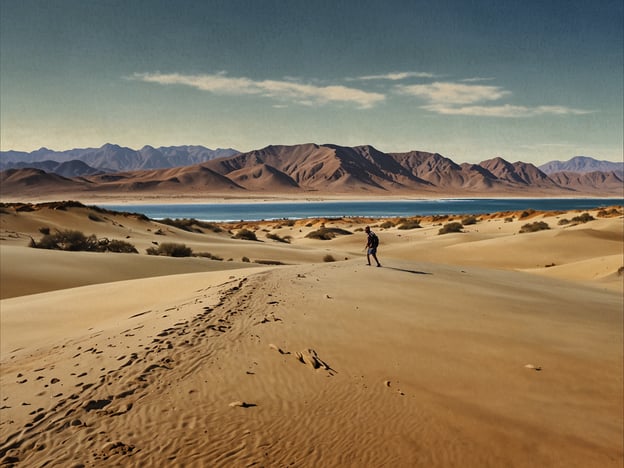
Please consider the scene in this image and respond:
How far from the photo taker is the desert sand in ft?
12.4

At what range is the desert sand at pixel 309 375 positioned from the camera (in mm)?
3785

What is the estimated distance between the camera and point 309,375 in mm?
5113

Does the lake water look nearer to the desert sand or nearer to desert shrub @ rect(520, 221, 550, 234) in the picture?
desert shrub @ rect(520, 221, 550, 234)

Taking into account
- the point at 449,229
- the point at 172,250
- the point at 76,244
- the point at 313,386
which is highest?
the point at 313,386

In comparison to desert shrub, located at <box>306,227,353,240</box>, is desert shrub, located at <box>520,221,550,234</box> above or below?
above

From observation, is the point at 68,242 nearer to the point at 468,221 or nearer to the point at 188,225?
the point at 188,225

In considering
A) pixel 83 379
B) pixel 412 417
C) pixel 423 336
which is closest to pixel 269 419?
pixel 412 417

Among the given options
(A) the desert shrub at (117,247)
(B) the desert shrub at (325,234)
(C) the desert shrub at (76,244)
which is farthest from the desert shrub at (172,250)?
(B) the desert shrub at (325,234)

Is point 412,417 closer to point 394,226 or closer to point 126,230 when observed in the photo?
point 126,230

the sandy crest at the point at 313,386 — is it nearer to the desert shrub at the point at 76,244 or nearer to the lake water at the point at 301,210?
the desert shrub at the point at 76,244

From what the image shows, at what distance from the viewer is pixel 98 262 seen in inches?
653

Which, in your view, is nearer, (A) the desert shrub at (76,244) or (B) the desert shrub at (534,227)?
(A) the desert shrub at (76,244)

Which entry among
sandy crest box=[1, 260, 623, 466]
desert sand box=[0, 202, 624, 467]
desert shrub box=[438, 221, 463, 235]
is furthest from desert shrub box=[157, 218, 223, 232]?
sandy crest box=[1, 260, 623, 466]

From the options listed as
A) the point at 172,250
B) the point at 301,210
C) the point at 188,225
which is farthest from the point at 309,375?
the point at 301,210
